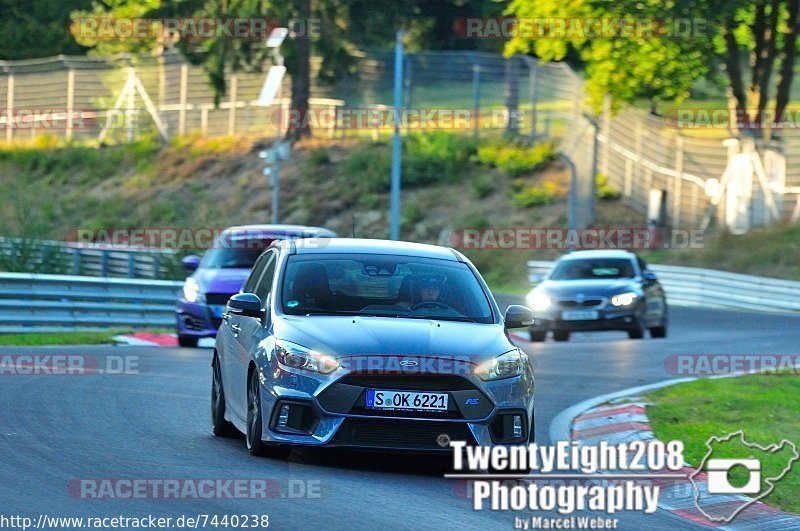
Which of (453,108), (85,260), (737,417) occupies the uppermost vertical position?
(737,417)

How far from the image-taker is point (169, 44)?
2876 inches

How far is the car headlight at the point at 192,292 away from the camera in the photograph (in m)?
22.3

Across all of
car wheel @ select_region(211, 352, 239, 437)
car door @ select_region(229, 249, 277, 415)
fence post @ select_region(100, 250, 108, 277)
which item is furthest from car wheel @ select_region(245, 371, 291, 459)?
fence post @ select_region(100, 250, 108, 277)

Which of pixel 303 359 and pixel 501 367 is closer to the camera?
pixel 303 359

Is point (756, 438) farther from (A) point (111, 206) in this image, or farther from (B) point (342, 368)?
(A) point (111, 206)

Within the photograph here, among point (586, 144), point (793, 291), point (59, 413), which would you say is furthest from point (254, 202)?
point (59, 413)

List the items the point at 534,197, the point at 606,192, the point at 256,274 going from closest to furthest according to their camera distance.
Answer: the point at 256,274 < the point at 606,192 < the point at 534,197

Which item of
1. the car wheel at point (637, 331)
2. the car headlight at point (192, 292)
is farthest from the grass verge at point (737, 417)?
the car wheel at point (637, 331)

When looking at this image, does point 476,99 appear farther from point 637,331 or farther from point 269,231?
point 269,231

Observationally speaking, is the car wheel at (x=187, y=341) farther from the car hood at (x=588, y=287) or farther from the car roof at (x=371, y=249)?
the car roof at (x=371, y=249)

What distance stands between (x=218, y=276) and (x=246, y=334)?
34.6ft

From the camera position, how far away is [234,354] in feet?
40.2

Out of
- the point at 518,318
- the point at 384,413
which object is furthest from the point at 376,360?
the point at 518,318

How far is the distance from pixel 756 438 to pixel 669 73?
1465 inches
